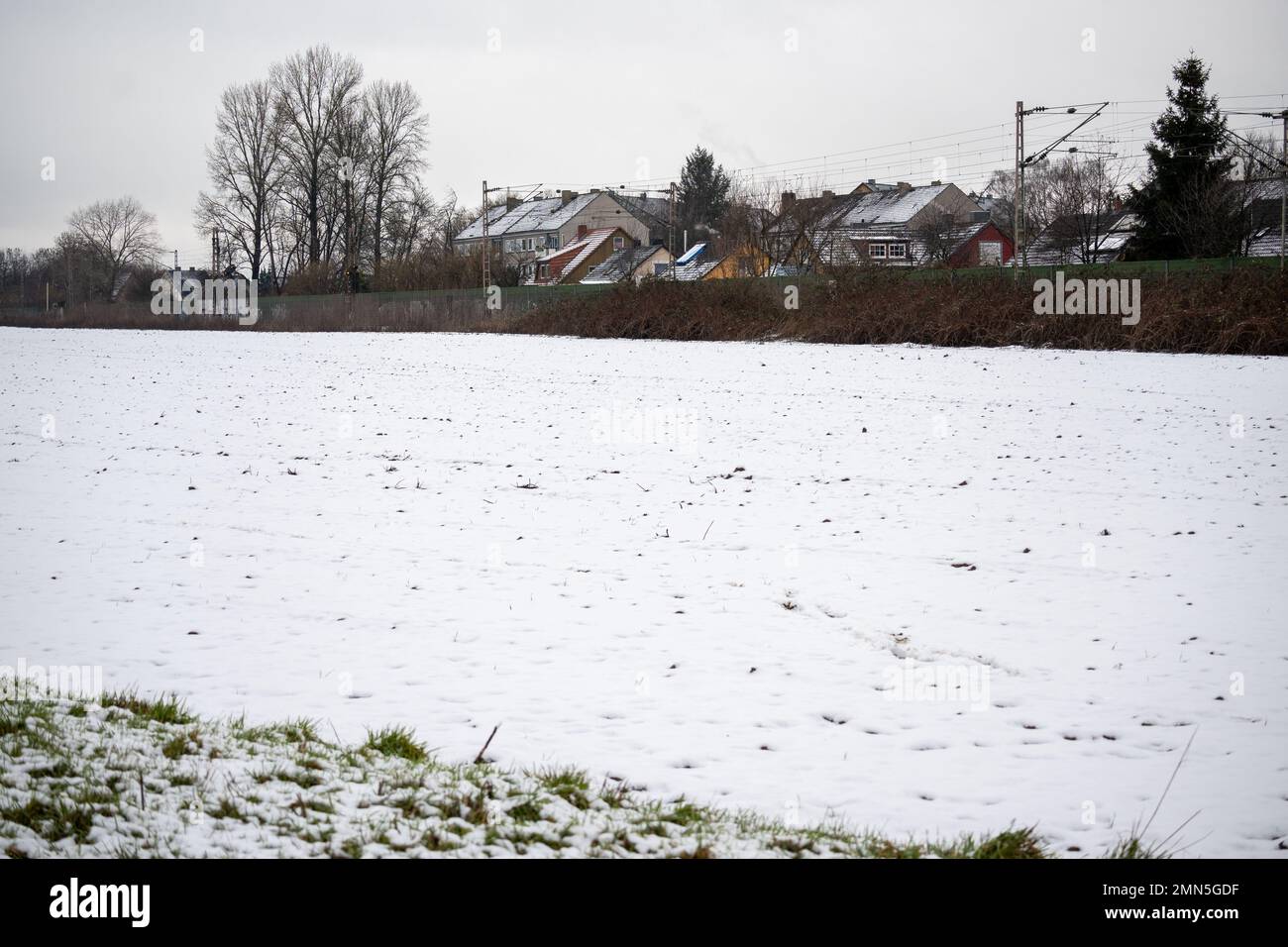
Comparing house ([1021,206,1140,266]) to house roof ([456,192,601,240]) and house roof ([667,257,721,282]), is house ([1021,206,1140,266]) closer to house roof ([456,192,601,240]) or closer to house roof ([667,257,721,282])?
house roof ([667,257,721,282])

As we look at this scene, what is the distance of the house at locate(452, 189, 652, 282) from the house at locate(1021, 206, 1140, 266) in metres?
41.9

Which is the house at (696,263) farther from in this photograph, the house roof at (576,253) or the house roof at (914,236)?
the house roof at (914,236)

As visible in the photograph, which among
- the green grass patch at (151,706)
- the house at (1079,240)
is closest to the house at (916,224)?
the house at (1079,240)

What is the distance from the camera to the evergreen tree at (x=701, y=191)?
342 feet

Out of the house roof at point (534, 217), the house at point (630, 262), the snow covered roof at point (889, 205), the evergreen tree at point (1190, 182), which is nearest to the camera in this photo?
the evergreen tree at point (1190, 182)

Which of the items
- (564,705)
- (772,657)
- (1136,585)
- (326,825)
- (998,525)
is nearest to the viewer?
(326,825)

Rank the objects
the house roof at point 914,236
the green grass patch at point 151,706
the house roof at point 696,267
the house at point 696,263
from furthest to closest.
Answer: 1. the house at point 696,263
2. the house roof at point 696,267
3. the house roof at point 914,236
4. the green grass patch at point 151,706

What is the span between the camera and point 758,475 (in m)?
12.9

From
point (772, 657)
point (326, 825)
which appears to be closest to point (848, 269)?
point (772, 657)

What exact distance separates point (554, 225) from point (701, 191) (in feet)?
49.0

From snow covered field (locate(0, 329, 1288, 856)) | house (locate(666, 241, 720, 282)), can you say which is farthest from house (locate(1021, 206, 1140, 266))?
snow covered field (locate(0, 329, 1288, 856))

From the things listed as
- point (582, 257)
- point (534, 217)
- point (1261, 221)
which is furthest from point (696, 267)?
point (1261, 221)
